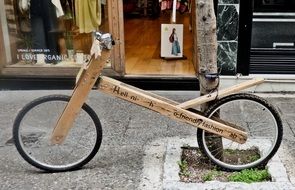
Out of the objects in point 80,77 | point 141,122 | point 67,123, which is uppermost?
point 80,77

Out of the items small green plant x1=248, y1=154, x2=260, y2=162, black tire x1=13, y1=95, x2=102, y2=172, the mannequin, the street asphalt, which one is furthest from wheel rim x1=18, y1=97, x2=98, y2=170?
the mannequin

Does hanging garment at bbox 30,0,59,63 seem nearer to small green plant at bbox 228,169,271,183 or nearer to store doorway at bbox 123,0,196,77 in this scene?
store doorway at bbox 123,0,196,77

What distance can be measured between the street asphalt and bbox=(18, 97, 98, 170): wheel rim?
0.12 m

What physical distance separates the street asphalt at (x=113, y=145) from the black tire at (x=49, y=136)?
0.12m

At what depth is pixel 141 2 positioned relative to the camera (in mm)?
11867

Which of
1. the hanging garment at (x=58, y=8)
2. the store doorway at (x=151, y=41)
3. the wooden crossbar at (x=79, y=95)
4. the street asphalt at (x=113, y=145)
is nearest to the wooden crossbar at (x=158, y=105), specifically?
the wooden crossbar at (x=79, y=95)

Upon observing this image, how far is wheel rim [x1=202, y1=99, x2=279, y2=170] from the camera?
421 cm

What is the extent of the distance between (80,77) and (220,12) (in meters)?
3.04

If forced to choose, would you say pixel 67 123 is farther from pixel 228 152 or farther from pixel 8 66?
pixel 8 66

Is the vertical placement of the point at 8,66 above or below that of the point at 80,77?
below

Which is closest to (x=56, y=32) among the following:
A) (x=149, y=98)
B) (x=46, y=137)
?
(x=46, y=137)

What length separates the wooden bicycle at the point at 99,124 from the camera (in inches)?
163

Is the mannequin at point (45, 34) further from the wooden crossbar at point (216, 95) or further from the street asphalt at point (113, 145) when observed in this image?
the wooden crossbar at point (216, 95)

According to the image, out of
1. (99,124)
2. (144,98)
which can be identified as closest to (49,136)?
(99,124)
